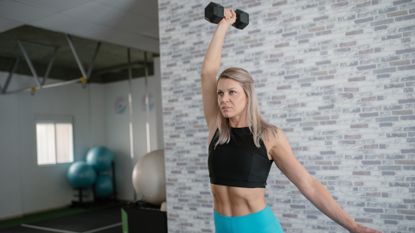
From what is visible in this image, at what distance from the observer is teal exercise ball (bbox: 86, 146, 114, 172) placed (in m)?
8.49

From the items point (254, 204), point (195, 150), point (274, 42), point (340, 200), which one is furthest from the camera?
point (195, 150)

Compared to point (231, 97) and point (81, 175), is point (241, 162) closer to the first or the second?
point (231, 97)

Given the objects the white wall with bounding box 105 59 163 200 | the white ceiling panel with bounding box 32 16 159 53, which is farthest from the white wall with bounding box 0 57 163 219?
the white ceiling panel with bounding box 32 16 159 53

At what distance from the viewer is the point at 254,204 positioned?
1.56 m

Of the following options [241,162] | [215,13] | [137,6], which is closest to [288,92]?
[215,13]

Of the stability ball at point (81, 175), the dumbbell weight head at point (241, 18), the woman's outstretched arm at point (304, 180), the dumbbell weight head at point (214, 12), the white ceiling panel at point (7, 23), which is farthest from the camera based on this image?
the stability ball at point (81, 175)

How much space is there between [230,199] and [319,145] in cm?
192

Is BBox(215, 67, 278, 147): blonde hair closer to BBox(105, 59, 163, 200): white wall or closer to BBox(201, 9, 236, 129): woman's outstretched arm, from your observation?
BBox(201, 9, 236, 129): woman's outstretched arm

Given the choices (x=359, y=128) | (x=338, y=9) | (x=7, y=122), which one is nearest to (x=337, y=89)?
(x=359, y=128)

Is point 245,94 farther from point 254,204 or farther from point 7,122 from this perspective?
point 7,122

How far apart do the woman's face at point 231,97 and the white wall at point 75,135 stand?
5.01m

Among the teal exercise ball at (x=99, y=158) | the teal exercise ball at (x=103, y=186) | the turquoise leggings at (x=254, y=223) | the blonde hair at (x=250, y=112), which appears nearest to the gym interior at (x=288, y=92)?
the blonde hair at (x=250, y=112)

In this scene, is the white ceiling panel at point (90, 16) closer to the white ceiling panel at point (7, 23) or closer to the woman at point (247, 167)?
the white ceiling panel at point (7, 23)

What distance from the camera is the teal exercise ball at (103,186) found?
28.2ft
